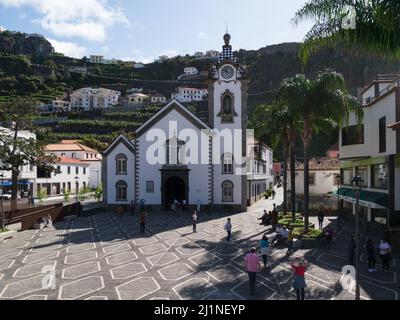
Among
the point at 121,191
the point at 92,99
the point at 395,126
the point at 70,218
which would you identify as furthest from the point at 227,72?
the point at 92,99

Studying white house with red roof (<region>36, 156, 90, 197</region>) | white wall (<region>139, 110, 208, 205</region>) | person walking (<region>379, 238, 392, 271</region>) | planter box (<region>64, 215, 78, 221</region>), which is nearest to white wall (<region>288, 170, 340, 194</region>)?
white wall (<region>139, 110, 208, 205</region>)

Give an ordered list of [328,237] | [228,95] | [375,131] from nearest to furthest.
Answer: [328,237], [375,131], [228,95]

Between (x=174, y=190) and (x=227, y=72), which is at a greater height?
(x=227, y=72)

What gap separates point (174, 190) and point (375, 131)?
21.6 meters

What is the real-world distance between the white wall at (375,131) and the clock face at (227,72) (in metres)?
13.8

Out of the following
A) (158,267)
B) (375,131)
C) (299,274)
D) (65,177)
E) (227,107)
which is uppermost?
(227,107)

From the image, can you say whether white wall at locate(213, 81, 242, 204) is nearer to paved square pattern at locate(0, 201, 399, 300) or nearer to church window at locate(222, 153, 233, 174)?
church window at locate(222, 153, 233, 174)

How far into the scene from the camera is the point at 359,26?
15.9 metres

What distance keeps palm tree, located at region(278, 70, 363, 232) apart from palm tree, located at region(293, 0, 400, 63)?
805 cm

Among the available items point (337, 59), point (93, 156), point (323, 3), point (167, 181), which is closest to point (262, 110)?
point (167, 181)

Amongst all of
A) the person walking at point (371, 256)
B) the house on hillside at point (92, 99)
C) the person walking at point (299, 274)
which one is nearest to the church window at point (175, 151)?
the person walking at point (371, 256)

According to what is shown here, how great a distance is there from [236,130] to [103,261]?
25.0 meters

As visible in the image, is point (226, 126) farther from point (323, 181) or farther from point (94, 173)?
point (94, 173)
